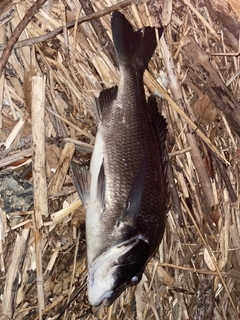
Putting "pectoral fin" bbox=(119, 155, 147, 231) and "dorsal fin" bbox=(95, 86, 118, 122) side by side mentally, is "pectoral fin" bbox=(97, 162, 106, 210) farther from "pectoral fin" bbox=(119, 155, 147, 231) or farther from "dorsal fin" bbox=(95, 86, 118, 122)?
"dorsal fin" bbox=(95, 86, 118, 122)

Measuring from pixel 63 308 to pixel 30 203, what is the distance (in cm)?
74

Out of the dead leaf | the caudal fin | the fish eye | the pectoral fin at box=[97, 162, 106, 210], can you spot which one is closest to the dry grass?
A: the dead leaf

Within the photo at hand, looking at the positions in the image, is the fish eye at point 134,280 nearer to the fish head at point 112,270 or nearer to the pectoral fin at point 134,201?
the fish head at point 112,270

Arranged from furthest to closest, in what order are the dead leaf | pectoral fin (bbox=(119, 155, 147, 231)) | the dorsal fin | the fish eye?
1. the dead leaf
2. the dorsal fin
3. the fish eye
4. pectoral fin (bbox=(119, 155, 147, 231))

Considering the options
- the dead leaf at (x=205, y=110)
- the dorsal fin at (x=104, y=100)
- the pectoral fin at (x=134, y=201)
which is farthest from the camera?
the dead leaf at (x=205, y=110)

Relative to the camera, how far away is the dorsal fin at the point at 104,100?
280 cm

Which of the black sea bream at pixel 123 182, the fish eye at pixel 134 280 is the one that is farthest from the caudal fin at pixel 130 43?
the fish eye at pixel 134 280

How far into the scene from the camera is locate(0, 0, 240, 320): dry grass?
2.84 metres

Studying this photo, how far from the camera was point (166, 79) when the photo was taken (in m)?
3.14

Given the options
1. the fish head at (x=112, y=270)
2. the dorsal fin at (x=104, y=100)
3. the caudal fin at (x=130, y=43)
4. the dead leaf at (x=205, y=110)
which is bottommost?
the fish head at (x=112, y=270)

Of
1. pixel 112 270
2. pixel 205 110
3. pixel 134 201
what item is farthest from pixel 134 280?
pixel 205 110

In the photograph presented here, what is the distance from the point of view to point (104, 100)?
2812mm

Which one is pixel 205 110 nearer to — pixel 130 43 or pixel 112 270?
pixel 130 43

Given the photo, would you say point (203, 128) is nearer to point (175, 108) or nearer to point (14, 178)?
point (175, 108)
